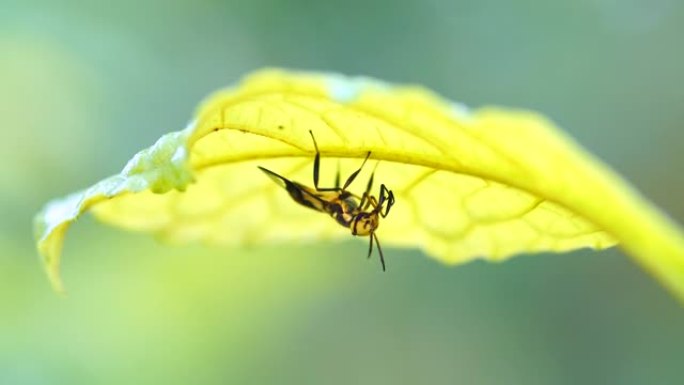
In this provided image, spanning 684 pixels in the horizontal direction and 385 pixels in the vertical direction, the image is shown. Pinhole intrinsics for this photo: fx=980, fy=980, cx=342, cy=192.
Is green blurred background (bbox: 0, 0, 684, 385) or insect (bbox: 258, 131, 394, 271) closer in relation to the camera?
insect (bbox: 258, 131, 394, 271)

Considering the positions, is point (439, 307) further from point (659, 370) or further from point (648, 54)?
point (648, 54)

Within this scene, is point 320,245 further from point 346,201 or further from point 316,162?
point 316,162

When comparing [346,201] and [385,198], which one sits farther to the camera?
[346,201]

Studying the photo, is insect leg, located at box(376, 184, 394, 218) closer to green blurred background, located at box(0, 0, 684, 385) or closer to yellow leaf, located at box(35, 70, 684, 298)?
yellow leaf, located at box(35, 70, 684, 298)

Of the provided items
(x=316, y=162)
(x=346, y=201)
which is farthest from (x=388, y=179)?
(x=346, y=201)

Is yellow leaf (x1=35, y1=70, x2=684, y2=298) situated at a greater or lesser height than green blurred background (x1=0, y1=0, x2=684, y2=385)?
lesser

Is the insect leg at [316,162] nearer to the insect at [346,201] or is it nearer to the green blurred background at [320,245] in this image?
the insect at [346,201]

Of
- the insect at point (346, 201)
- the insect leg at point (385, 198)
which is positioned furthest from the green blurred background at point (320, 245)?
the insect leg at point (385, 198)

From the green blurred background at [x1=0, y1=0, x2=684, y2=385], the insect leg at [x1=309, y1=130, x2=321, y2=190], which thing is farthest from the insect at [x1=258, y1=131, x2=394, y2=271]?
the green blurred background at [x1=0, y1=0, x2=684, y2=385]
